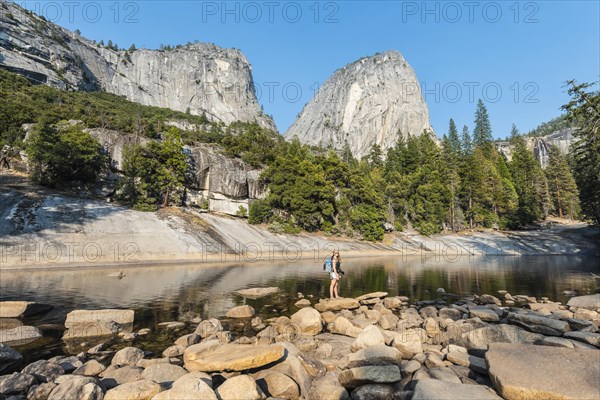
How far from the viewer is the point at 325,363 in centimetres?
870

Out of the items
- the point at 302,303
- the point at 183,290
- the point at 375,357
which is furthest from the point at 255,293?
the point at 375,357

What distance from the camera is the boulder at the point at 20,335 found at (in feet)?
33.7

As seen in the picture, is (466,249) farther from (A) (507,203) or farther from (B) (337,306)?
(B) (337,306)

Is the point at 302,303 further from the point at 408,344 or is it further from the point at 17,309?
the point at 17,309

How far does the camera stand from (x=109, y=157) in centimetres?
6169

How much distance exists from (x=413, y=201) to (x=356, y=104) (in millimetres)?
137395

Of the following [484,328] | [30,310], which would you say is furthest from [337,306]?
[30,310]

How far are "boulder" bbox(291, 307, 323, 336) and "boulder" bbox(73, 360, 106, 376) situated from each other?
649cm

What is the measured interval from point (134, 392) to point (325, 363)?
4.90m

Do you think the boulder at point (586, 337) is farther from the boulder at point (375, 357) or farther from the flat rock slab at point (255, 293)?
the flat rock slab at point (255, 293)

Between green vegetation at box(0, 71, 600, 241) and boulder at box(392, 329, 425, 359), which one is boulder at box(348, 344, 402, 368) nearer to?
boulder at box(392, 329, 425, 359)

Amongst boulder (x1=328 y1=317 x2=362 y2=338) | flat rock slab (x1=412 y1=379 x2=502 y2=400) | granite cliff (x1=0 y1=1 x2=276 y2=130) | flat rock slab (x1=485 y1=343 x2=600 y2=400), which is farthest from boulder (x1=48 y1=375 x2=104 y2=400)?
granite cliff (x1=0 y1=1 x2=276 y2=130)

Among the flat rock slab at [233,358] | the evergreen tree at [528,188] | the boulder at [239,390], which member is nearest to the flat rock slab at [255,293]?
the flat rock slab at [233,358]

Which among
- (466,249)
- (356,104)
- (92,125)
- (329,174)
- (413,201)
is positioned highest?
(356,104)
